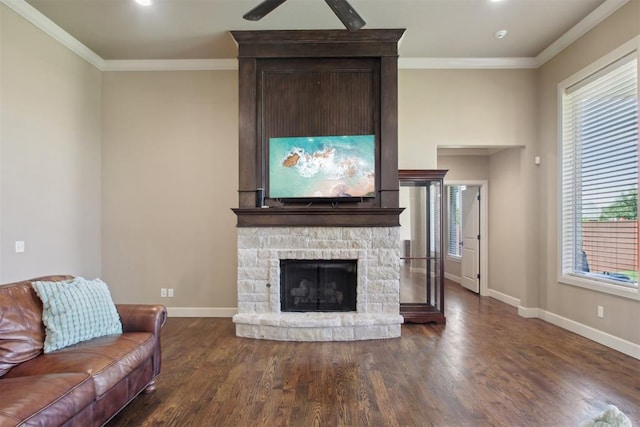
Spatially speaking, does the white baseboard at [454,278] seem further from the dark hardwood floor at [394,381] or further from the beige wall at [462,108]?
the beige wall at [462,108]

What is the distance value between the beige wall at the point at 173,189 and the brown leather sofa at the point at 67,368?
6.66 ft

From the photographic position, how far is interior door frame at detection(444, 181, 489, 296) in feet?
19.2

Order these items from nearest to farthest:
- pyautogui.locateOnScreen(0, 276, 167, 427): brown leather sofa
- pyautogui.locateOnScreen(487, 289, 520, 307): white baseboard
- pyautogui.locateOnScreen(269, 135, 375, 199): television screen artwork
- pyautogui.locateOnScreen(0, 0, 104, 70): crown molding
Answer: pyautogui.locateOnScreen(0, 276, 167, 427): brown leather sofa
pyautogui.locateOnScreen(0, 0, 104, 70): crown molding
pyautogui.locateOnScreen(269, 135, 375, 199): television screen artwork
pyautogui.locateOnScreen(487, 289, 520, 307): white baseboard

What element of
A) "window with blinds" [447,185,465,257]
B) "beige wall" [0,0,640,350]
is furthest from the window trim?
"window with blinds" [447,185,465,257]

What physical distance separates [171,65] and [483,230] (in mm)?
5672

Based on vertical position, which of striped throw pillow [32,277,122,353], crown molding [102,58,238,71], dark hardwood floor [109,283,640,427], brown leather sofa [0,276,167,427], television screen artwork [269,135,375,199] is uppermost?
crown molding [102,58,238,71]

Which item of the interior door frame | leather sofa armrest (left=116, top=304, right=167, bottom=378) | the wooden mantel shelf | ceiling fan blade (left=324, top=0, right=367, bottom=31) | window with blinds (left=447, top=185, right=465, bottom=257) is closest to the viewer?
ceiling fan blade (left=324, top=0, right=367, bottom=31)

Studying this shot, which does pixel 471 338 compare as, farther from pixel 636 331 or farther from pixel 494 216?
pixel 494 216

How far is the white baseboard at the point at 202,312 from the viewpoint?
456cm

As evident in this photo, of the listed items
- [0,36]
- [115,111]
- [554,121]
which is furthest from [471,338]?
[0,36]

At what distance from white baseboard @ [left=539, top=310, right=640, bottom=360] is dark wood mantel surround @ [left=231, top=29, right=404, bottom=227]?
8.04 ft

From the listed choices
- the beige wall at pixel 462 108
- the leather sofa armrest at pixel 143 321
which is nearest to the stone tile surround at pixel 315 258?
the leather sofa armrest at pixel 143 321

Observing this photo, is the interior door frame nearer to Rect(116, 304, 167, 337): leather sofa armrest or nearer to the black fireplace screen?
the black fireplace screen

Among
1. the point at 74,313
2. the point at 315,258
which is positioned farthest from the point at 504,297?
the point at 74,313
